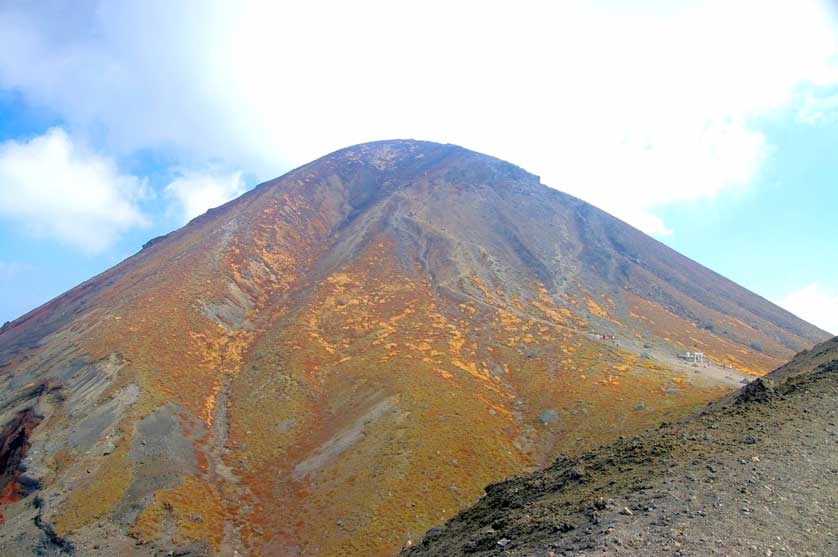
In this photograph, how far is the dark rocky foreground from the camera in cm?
1232

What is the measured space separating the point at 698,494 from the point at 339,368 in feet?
186

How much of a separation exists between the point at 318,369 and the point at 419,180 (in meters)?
91.5

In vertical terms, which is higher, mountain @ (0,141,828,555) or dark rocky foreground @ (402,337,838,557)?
mountain @ (0,141,828,555)

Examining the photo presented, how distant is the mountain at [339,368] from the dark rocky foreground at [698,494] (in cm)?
2166

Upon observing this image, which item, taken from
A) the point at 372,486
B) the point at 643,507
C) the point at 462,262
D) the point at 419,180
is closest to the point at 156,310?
the point at 372,486

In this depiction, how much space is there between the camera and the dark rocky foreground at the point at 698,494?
12.3m

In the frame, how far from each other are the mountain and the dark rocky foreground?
21.7 m

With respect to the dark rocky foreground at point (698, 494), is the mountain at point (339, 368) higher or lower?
higher

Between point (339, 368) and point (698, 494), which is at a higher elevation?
point (339, 368)

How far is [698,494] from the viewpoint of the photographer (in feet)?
46.9

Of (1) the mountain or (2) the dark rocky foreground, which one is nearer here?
(2) the dark rocky foreground

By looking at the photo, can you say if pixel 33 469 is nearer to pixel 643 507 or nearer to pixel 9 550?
pixel 9 550

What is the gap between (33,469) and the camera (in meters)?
45.0

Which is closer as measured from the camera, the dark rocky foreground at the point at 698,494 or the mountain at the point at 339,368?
the dark rocky foreground at the point at 698,494
